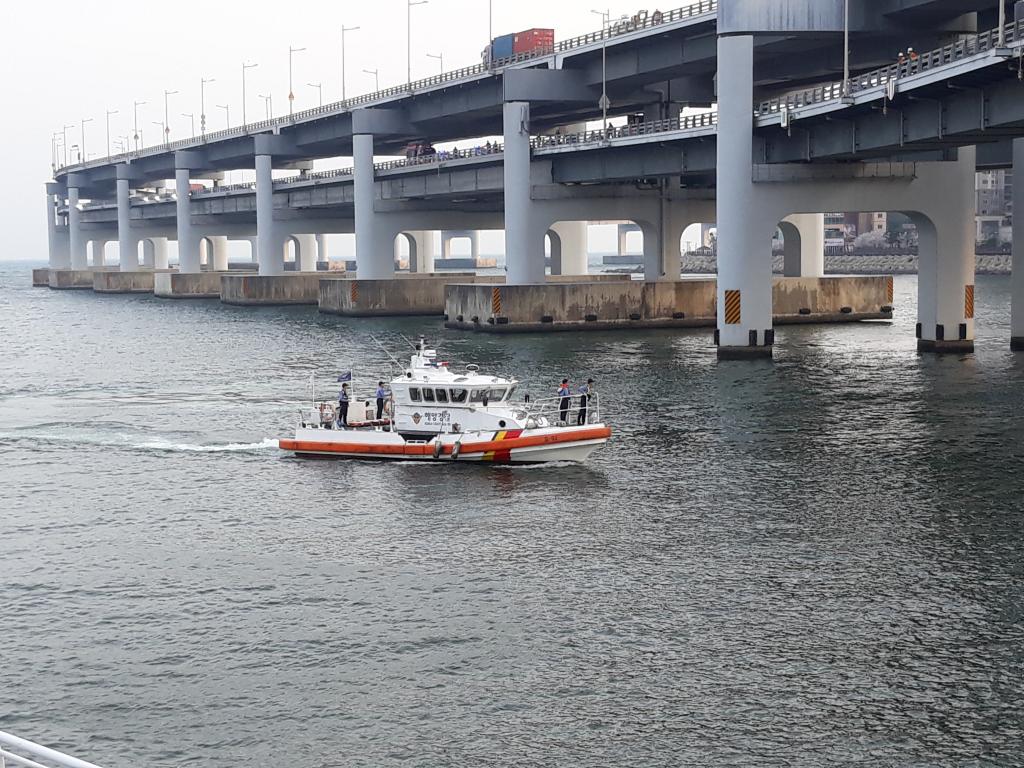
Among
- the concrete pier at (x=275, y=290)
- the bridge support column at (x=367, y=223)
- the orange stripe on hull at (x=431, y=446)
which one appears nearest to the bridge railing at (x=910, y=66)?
the orange stripe on hull at (x=431, y=446)

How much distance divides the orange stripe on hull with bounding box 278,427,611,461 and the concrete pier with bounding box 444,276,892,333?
5618 cm

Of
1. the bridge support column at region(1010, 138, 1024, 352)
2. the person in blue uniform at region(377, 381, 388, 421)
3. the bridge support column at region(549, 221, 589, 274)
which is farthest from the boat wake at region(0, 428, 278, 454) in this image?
the bridge support column at region(549, 221, 589, 274)

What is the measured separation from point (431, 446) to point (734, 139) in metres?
38.5

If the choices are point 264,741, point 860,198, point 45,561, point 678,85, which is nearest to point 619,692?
point 264,741

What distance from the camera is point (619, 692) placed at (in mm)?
27141

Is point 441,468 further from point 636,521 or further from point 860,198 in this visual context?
point 860,198

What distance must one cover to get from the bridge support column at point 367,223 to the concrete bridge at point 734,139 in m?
0.22

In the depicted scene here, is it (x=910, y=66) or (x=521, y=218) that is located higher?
(x=910, y=66)

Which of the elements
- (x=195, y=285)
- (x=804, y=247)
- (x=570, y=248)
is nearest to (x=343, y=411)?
(x=804, y=247)

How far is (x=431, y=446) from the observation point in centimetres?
5247

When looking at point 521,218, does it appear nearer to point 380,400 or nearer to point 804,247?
point 804,247

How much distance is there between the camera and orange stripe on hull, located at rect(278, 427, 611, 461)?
51750 millimetres

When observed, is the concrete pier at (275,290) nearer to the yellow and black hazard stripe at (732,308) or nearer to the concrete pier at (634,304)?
the concrete pier at (634,304)

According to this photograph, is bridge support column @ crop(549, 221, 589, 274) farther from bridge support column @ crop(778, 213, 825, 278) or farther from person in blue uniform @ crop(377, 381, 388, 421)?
person in blue uniform @ crop(377, 381, 388, 421)
